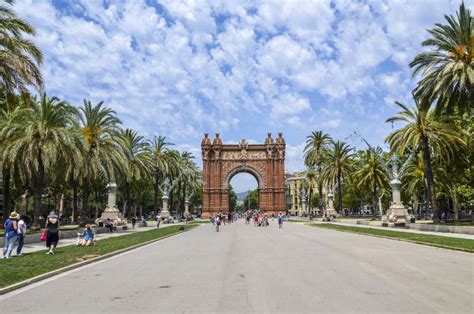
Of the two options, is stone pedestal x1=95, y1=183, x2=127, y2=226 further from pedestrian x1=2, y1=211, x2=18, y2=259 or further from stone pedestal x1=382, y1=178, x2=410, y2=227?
stone pedestal x1=382, y1=178, x2=410, y2=227

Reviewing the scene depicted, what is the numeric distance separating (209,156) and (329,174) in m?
34.6

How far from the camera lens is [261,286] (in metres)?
8.78

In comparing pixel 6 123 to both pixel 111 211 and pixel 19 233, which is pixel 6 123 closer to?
pixel 111 211

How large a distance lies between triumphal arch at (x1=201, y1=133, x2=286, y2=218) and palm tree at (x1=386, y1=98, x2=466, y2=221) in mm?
50746

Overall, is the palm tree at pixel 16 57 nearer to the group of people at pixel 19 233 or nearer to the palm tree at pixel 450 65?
the group of people at pixel 19 233

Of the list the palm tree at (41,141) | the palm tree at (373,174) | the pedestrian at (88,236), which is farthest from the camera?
the palm tree at (373,174)

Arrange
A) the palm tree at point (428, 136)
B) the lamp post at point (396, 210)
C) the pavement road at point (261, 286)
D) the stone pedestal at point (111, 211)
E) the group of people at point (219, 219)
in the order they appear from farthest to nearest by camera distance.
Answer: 1. the stone pedestal at point (111, 211)
2. the group of people at point (219, 219)
3. the lamp post at point (396, 210)
4. the palm tree at point (428, 136)
5. the pavement road at point (261, 286)

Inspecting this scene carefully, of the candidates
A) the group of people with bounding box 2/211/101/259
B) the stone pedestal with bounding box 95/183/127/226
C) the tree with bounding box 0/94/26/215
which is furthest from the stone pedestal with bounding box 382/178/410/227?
the tree with bounding box 0/94/26/215

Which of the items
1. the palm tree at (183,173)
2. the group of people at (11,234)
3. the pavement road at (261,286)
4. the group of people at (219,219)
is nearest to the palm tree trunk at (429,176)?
the group of people at (219,219)

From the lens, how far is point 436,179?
4725cm

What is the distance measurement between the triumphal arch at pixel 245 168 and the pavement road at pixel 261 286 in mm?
Answer: 70185

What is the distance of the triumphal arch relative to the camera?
275 feet

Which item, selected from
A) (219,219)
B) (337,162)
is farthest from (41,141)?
(337,162)

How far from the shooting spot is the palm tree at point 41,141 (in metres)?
24.6
